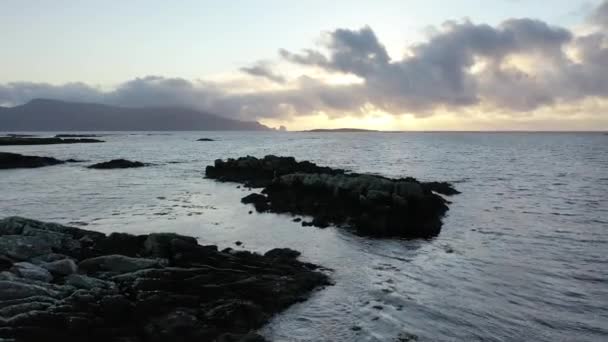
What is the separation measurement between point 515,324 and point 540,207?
81.0 ft

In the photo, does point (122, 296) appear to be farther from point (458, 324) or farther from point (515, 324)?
point (515, 324)

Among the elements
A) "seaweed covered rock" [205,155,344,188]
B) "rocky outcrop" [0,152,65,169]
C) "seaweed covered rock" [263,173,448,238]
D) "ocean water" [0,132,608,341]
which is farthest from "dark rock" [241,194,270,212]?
"rocky outcrop" [0,152,65,169]

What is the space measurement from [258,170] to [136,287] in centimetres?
3909

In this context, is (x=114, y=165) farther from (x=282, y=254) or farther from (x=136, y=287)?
(x=136, y=287)

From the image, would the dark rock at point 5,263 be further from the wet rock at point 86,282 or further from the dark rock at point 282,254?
the dark rock at point 282,254

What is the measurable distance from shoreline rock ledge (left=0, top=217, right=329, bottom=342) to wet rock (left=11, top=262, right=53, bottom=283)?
0.03 meters

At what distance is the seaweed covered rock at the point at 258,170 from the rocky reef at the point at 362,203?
11.0 meters

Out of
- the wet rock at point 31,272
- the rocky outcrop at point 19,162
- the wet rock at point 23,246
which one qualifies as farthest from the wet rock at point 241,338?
the rocky outcrop at point 19,162

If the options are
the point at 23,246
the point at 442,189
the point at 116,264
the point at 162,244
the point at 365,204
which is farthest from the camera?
the point at 442,189

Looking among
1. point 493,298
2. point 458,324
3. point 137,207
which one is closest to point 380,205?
point 493,298

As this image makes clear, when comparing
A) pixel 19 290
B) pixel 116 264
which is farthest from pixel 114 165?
pixel 19 290

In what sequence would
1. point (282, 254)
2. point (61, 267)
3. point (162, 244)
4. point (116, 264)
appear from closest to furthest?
point (61, 267), point (116, 264), point (162, 244), point (282, 254)

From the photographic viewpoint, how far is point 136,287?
47.9 ft

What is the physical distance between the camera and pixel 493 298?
15.1 meters
